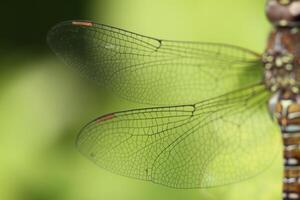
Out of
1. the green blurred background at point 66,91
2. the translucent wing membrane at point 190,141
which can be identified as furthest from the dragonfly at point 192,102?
the green blurred background at point 66,91

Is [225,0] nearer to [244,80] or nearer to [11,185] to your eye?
[244,80]

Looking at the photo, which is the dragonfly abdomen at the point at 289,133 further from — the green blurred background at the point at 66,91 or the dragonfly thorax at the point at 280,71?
the green blurred background at the point at 66,91

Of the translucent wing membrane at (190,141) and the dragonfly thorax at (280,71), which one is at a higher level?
the dragonfly thorax at (280,71)

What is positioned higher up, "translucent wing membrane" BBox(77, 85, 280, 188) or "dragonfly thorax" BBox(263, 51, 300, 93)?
"dragonfly thorax" BBox(263, 51, 300, 93)


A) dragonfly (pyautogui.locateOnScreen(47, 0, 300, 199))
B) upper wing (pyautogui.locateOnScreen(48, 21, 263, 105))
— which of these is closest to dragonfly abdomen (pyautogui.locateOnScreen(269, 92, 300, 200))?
dragonfly (pyautogui.locateOnScreen(47, 0, 300, 199))

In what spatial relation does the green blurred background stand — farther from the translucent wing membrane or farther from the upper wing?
the upper wing

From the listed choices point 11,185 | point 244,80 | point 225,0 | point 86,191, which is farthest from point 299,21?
point 11,185
